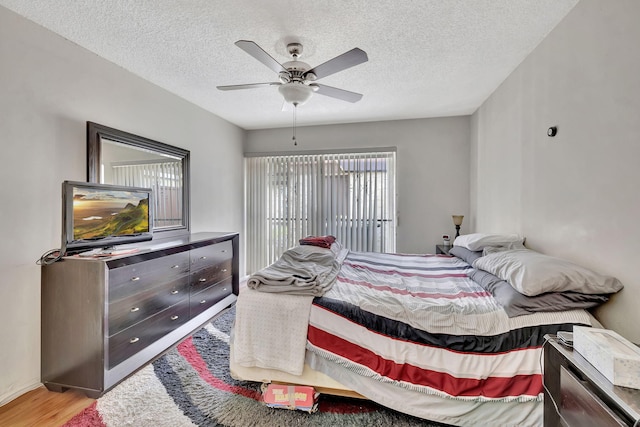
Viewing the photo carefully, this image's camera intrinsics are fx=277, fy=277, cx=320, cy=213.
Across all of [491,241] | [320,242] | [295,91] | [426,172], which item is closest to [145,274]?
[320,242]

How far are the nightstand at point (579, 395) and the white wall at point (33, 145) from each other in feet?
10.2

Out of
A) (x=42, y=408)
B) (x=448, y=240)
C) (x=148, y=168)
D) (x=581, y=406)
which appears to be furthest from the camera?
(x=448, y=240)

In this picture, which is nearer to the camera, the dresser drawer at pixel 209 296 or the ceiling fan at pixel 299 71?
the ceiling fan at pixel 299 71

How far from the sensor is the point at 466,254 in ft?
8.67

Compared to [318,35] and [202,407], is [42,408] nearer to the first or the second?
[202,407]

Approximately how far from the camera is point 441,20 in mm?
1909

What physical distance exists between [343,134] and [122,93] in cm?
288

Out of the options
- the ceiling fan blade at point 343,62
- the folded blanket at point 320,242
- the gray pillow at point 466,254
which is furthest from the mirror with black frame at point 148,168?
the gray pillow at point 466,254

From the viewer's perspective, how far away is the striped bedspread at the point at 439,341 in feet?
4.75

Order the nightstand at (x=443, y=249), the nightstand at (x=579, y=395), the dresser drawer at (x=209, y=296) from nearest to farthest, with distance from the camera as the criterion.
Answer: the nightstand at (x=579, y=395) < the dresser drawer at (x=209, y=296) < the nightstand at (x=443, y=249)

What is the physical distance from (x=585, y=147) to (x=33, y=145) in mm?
3632

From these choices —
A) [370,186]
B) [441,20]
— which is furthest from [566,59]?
[370,186]

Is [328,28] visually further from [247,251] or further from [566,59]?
[247,251]

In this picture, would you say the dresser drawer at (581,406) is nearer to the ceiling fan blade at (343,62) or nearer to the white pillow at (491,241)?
the white pillow at (491,241)
